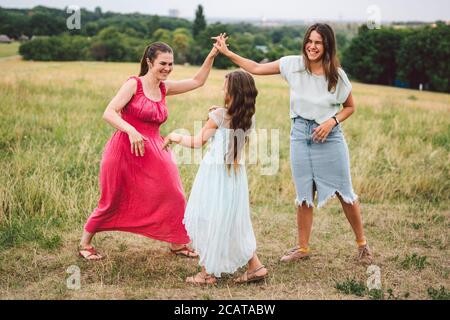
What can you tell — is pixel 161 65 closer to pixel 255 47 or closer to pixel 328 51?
pixel 328 51

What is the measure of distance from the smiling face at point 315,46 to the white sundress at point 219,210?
1041 millimetres

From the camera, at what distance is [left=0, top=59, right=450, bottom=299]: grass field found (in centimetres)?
404

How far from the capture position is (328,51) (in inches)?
166

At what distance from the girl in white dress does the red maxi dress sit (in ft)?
1.54

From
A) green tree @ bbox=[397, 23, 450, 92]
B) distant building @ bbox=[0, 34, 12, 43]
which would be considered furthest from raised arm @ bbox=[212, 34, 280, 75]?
green tree @ bbox=[397, 23, 450, 92]

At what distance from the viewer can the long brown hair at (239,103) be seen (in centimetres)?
374

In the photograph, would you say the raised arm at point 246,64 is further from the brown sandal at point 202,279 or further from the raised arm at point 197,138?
Result: the brown sandal at point 202,279

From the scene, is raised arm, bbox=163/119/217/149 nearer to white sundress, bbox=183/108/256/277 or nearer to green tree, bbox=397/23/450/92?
white sundress, bbox=183/108/256/277

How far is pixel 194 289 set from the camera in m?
3.97

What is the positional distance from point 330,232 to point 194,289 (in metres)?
2.34

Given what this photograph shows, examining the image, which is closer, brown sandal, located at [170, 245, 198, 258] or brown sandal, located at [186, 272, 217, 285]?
brown sandal, located at [186, 272, 217, 285]

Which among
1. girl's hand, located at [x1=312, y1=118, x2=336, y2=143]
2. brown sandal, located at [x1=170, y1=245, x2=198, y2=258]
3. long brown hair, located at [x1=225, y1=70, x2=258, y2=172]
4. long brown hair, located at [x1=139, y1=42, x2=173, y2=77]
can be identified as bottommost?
brown sandal, located at [x1=170, y1=245, x2=198, y2=258]

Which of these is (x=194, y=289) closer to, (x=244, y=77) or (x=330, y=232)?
(x=244, y=77)

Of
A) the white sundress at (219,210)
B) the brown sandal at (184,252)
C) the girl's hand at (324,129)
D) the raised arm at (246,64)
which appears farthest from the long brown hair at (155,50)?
the brown sandal at (184,252)
